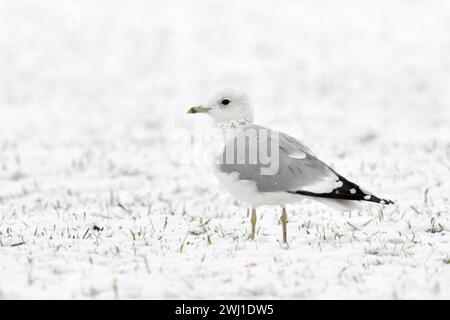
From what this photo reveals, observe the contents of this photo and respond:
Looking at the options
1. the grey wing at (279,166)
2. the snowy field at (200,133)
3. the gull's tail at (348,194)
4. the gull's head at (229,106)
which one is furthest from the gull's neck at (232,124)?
the gull's tail at (348,194)

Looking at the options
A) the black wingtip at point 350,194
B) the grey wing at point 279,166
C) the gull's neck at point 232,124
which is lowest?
the black wingtip at point 350,194

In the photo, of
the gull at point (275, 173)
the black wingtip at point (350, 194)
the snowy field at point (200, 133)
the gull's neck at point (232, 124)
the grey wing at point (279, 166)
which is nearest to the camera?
the snowy field at point (200, 133)

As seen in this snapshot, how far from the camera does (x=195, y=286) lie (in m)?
4.82

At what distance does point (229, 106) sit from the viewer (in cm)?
677

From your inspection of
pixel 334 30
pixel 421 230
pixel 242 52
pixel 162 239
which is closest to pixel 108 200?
pixel 162 239

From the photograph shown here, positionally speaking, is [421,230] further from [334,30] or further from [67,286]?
[334,30]

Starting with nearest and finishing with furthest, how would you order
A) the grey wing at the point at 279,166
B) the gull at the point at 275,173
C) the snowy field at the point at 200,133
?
the snowy field at the point at 200,133 → the gull at the point at 275,173 → the grey wing at the point at 279,166

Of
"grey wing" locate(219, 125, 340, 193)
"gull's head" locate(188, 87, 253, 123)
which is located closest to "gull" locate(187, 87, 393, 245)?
"grey wing" locate(219, 125, 340, 193)

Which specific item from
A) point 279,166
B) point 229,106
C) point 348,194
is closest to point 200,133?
point 229,106

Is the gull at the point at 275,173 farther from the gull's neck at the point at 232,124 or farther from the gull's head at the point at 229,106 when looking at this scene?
the gull's head at the point at 229,106

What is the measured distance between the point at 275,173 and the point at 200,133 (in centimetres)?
1034

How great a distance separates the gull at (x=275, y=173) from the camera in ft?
19.0

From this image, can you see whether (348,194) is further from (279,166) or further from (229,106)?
(229,106)

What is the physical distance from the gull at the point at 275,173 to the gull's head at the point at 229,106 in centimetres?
15
